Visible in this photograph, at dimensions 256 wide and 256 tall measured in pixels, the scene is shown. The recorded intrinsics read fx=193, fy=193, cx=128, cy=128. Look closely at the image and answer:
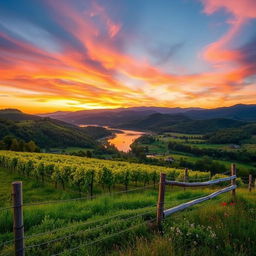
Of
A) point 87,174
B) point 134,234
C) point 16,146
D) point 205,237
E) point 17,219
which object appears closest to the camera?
point 17,219

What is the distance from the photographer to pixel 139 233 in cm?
483

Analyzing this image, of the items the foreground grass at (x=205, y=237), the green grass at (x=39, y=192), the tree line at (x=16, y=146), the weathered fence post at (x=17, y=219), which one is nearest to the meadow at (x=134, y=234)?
the foreground grass at (x=205, y=237)

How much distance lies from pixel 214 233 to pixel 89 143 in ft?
420

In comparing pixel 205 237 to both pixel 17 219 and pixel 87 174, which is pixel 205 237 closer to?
pixel 17 219

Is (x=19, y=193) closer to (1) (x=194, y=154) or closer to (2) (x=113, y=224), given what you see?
(2) (x=113, y=224)

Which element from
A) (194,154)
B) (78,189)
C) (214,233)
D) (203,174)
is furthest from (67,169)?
(194,154)

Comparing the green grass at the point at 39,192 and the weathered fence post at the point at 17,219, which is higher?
the weathered fence post at the point at 17,219

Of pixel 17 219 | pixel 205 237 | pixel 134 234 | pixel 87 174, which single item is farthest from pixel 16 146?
pixel 205 237

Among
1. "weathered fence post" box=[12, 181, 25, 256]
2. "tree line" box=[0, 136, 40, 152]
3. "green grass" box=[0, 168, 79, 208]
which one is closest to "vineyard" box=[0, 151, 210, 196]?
"green grass" box=[0, 168, 79, 208]

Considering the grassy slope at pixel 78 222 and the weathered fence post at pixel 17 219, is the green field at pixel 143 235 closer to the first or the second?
the grassy slope at pixel 78 222

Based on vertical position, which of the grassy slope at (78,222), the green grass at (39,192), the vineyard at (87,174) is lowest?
the green grass at (39,192)

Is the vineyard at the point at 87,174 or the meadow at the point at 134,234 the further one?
the vineyard at the point at 87,174

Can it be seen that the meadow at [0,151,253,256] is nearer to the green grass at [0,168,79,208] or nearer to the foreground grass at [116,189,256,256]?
the foreground grass at [116,189,256,256]

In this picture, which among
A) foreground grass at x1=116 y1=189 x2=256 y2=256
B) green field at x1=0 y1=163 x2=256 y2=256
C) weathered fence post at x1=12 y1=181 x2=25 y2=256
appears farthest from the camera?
green field at x1=0 y1=163 x2=256 y2=256
